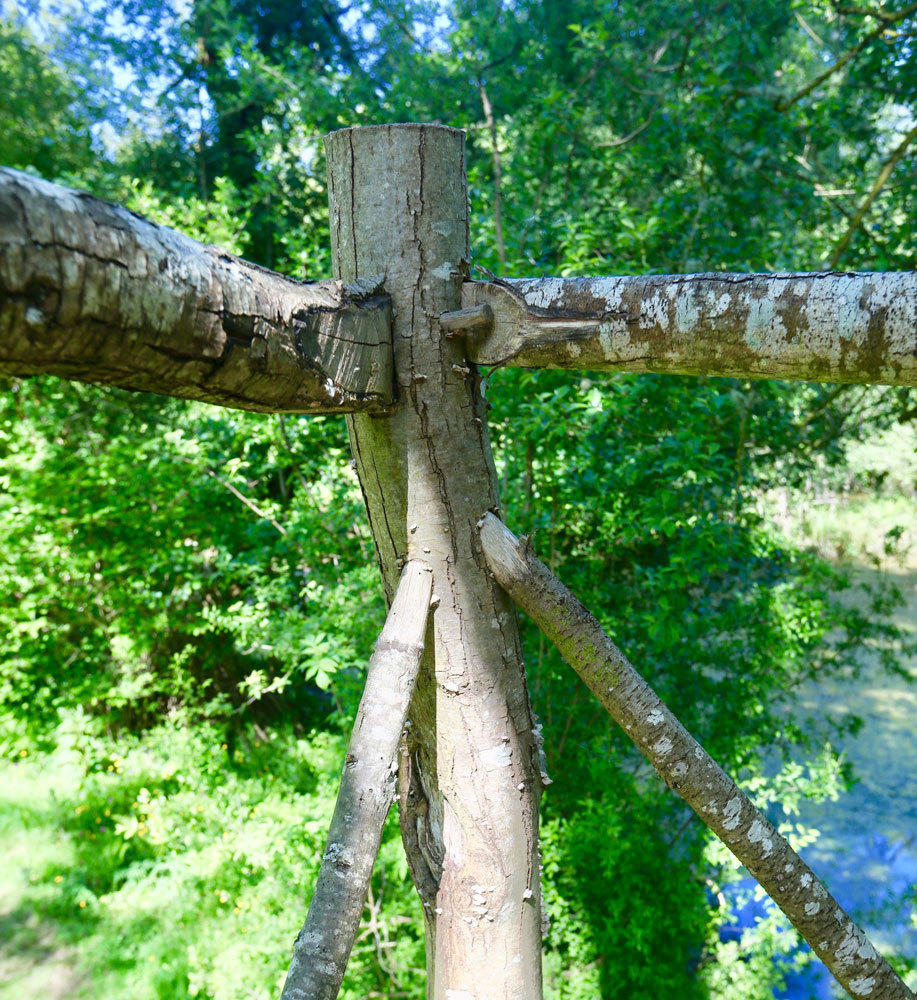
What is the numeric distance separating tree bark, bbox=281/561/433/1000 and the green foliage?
152 centimetres

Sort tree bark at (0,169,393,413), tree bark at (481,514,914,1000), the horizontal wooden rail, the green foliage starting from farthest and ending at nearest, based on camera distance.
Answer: the green foliage, tree bark at (481,514,914,1000), the horizontal wooden rail, tree bark at (0,169,393,413)

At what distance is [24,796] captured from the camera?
16.4ft

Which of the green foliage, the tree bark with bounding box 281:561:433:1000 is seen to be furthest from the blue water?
the tree bark with bounding box 281:561:433:1000

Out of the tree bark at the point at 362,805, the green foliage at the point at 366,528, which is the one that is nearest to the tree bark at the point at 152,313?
the tree bark at the point at 362,805

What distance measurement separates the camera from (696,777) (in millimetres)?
1280

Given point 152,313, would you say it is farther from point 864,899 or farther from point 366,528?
point 864,899

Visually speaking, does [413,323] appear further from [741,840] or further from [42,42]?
[42,42]

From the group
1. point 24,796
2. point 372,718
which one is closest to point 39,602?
point 24,796

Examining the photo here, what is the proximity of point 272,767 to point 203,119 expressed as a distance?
5.54 meters

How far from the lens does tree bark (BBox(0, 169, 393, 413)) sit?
70cm

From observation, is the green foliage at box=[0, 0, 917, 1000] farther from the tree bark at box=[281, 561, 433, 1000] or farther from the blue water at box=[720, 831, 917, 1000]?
the tree bark at box=[281, 561, 433, 1000]

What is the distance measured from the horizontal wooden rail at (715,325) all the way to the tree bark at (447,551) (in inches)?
4.7

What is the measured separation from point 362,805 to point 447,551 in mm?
468

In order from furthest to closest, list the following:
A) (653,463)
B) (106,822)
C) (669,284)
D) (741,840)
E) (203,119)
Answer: (203,119), (106,822), (653,463), (741,840), (669,284)
